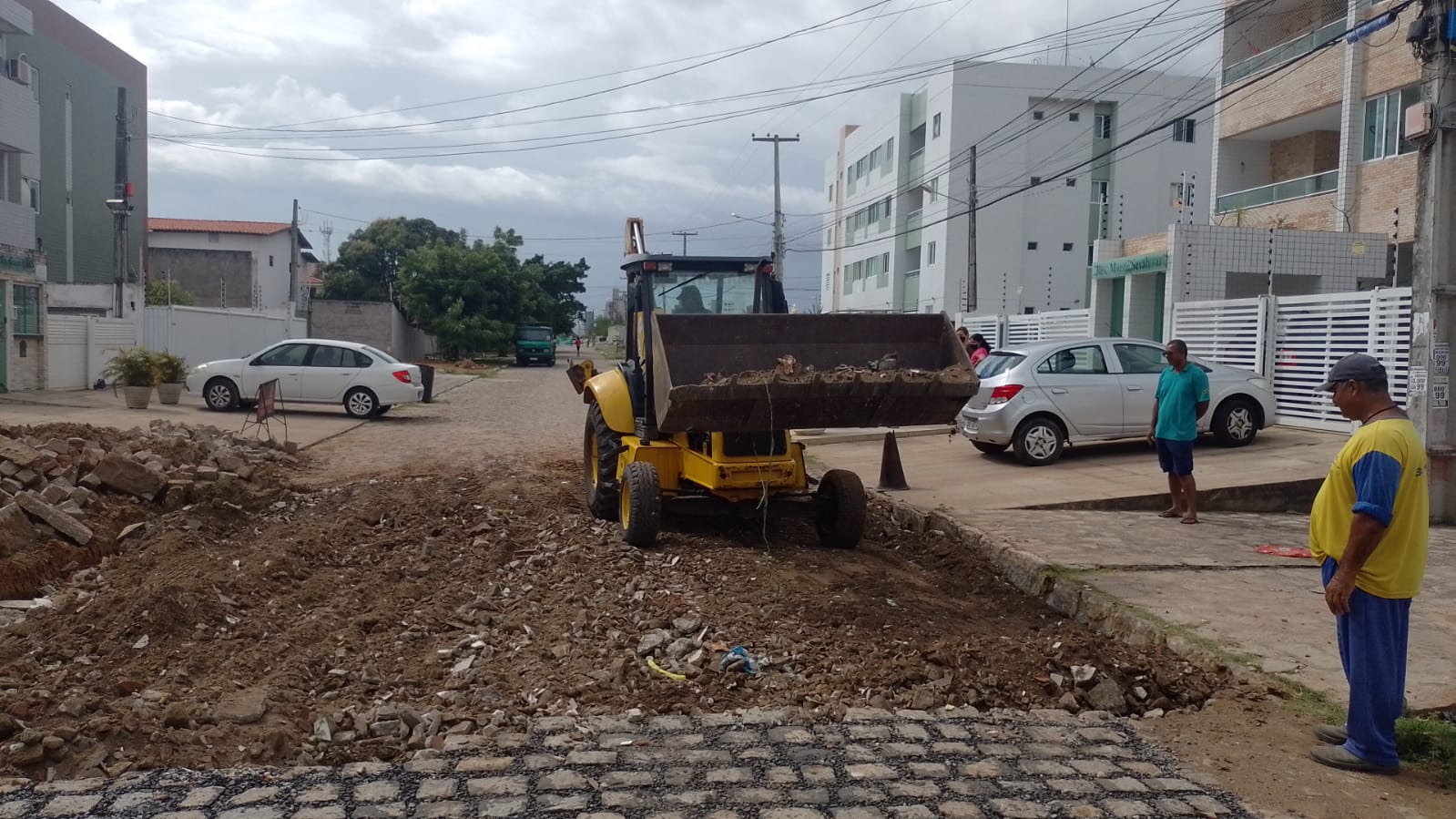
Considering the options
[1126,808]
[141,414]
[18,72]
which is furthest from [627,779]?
[18,72]

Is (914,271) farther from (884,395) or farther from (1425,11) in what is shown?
(884,395)

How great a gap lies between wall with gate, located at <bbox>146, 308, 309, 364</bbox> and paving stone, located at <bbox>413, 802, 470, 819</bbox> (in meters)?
24.6

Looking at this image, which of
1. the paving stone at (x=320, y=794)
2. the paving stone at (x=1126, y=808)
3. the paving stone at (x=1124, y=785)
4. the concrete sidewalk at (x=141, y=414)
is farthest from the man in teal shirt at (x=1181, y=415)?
the concrete sidewalk at (x=141, y=414)

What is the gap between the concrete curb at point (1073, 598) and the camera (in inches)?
239

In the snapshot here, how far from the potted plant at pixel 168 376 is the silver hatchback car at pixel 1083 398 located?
1415 centimetres

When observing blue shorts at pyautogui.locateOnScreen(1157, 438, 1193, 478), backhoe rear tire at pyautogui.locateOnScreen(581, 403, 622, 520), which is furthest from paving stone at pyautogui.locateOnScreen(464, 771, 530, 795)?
blue shorts at pyautogui.locateOnScreen(1157, 438, 1193, 478)

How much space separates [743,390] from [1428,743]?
4.00m

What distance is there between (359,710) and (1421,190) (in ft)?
32.2

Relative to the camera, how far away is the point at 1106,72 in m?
47.5

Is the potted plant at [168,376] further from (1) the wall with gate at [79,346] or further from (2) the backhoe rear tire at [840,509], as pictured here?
(2) the backhoe rear tire at [840,509]

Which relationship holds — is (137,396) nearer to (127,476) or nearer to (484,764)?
(127,476)

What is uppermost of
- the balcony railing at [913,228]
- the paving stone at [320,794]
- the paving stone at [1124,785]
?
the balcony railing at [913,228]

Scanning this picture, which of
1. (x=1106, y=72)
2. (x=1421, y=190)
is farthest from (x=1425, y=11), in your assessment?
(x=1106, y=72)

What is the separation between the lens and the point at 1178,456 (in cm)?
993
